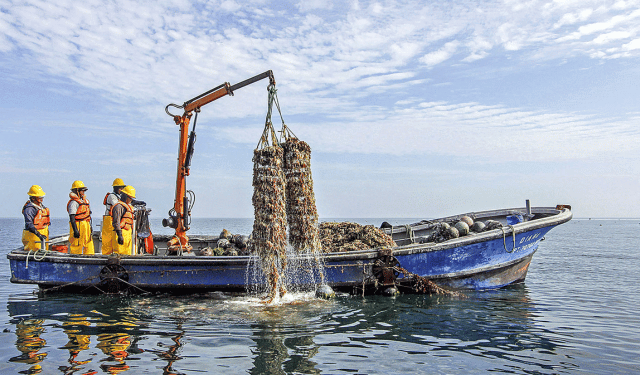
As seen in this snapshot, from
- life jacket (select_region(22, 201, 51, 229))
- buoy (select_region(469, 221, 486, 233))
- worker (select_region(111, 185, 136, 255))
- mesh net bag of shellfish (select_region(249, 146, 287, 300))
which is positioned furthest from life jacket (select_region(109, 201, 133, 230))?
buoy (select_region(469, 221, 486, 233))

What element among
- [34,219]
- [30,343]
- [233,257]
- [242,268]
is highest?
[34,219]

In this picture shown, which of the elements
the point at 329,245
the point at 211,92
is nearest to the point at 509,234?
the point at 329,245

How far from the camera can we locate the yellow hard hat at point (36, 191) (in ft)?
35.6

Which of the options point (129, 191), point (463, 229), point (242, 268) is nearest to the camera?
point (242, 268)

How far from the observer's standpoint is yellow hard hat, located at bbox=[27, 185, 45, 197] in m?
10.8

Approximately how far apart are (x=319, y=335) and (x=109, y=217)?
6.36 m

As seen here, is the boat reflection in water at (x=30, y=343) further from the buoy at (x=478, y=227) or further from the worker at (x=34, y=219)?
the buoy at (x=478, y=227)

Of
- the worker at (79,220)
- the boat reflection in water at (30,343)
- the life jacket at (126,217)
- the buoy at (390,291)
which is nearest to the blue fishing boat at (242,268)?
the buoy at (390,291)

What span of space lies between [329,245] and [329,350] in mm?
4700

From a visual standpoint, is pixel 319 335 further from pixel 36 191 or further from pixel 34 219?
pixel 36 191

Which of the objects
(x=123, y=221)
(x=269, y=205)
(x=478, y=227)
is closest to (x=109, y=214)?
(x=123, y=221)

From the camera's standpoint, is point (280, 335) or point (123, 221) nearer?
point (280, 335)

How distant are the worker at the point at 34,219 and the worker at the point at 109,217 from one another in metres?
1.41

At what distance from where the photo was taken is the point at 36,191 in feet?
35.8
